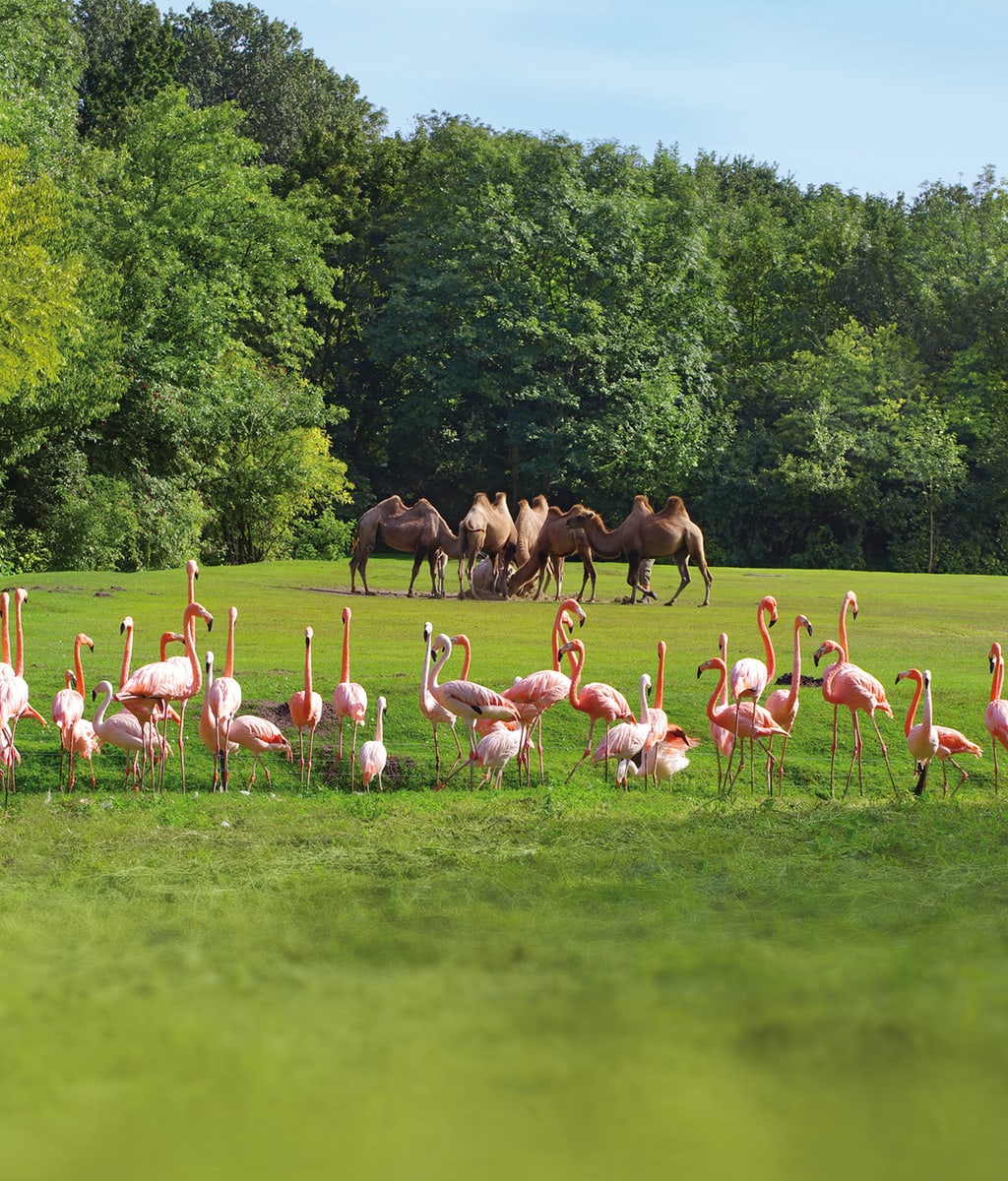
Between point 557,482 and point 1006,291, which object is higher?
point 1006,291

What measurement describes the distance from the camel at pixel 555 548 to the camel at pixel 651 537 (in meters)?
0.17

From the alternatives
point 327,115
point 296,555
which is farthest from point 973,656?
point 327,115

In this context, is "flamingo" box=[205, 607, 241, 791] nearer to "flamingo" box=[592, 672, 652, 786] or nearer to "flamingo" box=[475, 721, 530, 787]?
"flamingo" box=[475, 721, 530, 787]

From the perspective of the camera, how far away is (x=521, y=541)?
914 inches

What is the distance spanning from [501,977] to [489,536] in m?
17.4

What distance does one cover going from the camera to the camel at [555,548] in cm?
2209

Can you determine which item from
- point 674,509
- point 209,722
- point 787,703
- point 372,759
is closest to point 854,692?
point 787,703

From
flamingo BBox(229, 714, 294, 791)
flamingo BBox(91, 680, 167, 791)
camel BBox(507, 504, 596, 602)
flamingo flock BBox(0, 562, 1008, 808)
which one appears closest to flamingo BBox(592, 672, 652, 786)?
flamingo flock BBox(0, 562, 1008, 808)

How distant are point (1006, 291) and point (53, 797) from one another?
3954cm

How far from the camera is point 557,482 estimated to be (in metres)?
41.9

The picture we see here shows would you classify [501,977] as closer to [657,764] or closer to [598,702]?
[657,764]

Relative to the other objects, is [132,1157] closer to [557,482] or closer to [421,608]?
[421,608]

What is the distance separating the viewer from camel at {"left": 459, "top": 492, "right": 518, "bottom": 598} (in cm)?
2200

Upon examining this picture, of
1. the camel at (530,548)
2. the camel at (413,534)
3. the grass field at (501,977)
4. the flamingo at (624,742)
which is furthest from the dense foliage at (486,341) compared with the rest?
the grass field at (501,977)
